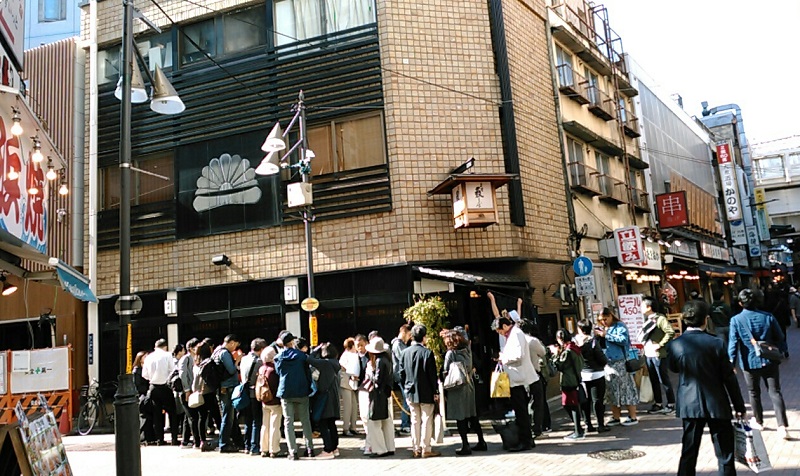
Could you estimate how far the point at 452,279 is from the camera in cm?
1294

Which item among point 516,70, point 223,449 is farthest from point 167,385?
point 516,70

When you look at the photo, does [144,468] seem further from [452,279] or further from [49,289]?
[49,289]

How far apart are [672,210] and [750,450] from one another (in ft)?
63.2

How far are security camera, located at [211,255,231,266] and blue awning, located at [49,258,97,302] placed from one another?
6.48m

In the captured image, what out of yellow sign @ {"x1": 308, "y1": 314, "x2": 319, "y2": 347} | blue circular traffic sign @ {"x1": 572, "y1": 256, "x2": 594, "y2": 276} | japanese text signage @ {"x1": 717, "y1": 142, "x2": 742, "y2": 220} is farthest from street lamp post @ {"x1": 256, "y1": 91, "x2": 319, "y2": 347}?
japanese text signage @ {"x1": 717, "y1": 142, "x2": 742, "y2": 220}

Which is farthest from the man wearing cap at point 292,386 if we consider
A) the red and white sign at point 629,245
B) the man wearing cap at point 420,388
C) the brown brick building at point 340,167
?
the red and white sign at point 629,245

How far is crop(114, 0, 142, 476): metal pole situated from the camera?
23.9 feet

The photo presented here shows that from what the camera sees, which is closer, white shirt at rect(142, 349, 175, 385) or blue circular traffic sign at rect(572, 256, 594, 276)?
white shirt at rect(142, 349, 175, 385)

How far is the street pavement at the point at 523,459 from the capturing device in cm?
752

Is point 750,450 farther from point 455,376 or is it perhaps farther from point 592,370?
point 592,370

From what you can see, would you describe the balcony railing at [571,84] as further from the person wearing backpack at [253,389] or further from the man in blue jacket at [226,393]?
the man in blue jacket at [226,393]

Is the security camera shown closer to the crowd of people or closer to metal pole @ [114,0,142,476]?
the crowd of people

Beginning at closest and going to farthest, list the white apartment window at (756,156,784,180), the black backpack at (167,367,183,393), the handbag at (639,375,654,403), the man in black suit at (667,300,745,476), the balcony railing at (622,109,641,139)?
the man in black suit at (667,300,745,476) → the black backpack at (167,367,183,393) → the handbag at (639,375,654,403) → the balcony railing at (622,109,641,139) → the white apartment window at (756,156,784,180)

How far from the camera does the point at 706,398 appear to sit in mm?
5594
